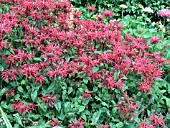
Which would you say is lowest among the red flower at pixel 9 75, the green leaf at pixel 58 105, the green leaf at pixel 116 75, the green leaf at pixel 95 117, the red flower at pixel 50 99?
the green leaf at pixel 95 117

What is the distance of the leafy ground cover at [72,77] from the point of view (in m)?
2.11

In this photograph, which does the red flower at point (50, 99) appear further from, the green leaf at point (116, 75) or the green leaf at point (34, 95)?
the green leaf at point (116, 75)

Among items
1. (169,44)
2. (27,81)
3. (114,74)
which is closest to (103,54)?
(114,74)

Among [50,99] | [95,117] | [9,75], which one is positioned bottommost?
[95,117]

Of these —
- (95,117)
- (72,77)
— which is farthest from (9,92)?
(95,117)

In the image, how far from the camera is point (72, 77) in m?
2.24

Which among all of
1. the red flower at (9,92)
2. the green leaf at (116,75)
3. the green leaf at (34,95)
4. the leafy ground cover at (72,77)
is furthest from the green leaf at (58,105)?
the green leaf at (116,75)

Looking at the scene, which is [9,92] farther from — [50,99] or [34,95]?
[50,99]

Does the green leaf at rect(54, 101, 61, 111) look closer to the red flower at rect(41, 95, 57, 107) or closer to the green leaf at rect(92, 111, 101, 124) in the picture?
the red flower at rect(41, 95, 57, 107)

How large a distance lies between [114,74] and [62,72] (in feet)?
1.20

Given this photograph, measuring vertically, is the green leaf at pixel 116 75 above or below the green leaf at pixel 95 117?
above

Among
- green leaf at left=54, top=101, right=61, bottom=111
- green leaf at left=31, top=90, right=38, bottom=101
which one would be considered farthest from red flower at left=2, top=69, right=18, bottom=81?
green leaf at left=54, top=101, right=61, bottom=111

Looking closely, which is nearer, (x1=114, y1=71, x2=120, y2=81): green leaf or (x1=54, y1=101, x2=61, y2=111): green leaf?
(x1=54, y1=101, x2=61, y2=111): green leaf

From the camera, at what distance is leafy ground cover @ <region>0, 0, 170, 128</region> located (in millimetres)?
2105
